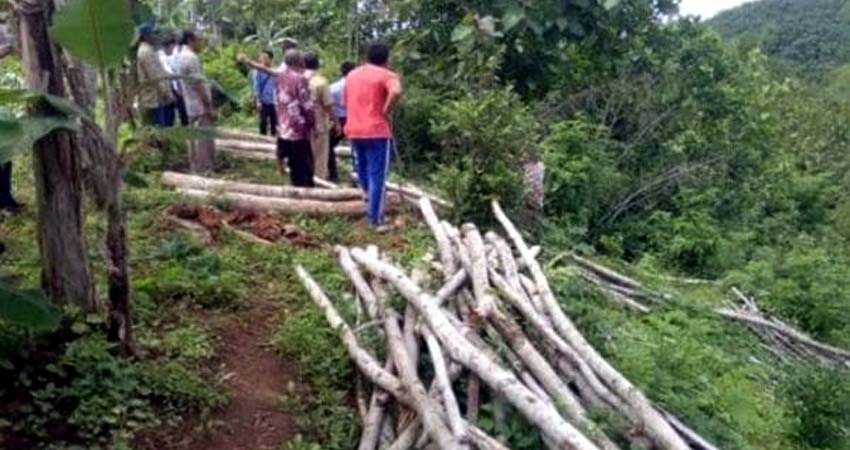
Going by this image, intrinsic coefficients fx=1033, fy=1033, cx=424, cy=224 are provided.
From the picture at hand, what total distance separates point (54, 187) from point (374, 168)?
3325mm

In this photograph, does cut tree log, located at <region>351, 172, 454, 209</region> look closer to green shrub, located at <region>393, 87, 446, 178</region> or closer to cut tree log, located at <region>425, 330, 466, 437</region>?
green shrub, located at <region>393, 87, 446, 178</region>

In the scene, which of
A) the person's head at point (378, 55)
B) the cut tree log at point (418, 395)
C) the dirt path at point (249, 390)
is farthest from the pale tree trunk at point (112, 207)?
the person's head at point (378, 55)

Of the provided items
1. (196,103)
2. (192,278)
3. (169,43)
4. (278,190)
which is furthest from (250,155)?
(192,278)

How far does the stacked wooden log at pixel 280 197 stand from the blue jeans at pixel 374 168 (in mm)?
457

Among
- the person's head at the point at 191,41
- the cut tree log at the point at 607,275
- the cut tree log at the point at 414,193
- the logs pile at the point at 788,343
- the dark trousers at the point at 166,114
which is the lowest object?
the logs pile at the point at 788,343

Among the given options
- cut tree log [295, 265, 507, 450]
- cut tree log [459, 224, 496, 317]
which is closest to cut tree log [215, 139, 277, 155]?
cut tree log [459, 224, 496, 317]

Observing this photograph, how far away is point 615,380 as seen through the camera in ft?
15.1

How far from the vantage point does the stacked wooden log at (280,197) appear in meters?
8.17

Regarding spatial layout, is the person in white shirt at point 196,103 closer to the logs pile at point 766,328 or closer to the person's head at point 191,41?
the person's head at point 191,41

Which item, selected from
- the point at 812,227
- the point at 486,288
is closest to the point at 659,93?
the point at 812,227

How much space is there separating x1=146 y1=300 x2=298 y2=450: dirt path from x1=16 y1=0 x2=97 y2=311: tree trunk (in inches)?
31.2

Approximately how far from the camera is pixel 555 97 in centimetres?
1188

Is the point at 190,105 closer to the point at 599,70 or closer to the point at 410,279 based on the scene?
the point at 410,279

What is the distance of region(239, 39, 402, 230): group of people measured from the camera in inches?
292
